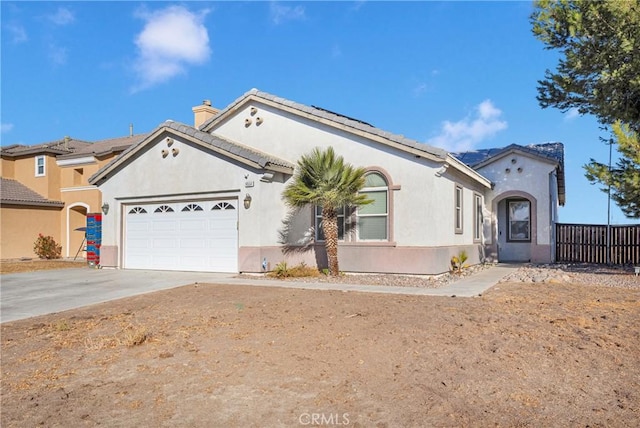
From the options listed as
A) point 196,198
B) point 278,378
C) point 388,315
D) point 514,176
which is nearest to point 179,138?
point 196,198

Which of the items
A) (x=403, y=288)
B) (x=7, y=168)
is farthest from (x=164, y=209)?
(x=7, y=168)

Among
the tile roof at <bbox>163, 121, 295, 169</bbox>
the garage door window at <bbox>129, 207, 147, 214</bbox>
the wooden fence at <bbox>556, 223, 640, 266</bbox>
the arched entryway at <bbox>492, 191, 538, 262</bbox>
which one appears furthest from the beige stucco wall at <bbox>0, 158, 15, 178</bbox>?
the wooden fence at <bbox>556, 223, 640, 266</bbox>

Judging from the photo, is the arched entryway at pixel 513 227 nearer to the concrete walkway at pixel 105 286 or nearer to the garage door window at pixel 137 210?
the concrete walkway at pixel 105 286

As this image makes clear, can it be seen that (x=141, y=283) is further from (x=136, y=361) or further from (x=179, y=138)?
(x=136, y=361)

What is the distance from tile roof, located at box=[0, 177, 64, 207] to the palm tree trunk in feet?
62.6

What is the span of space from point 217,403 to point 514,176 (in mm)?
18091

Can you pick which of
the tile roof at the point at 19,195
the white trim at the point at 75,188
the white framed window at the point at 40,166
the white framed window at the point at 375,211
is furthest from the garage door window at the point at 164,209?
the white framed window at the point at 40,166

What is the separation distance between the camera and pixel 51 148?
25891 millimetres

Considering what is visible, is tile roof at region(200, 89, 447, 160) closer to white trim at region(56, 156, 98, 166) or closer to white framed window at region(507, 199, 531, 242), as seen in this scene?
white framed window at region(507, 199, 531, 242)

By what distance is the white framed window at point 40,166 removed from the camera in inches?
1029

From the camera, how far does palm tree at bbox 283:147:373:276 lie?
12.9 m

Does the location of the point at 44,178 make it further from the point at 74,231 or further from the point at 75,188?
the point at 74,231

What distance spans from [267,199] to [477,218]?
353 inches

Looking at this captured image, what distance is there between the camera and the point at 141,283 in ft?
42.0
